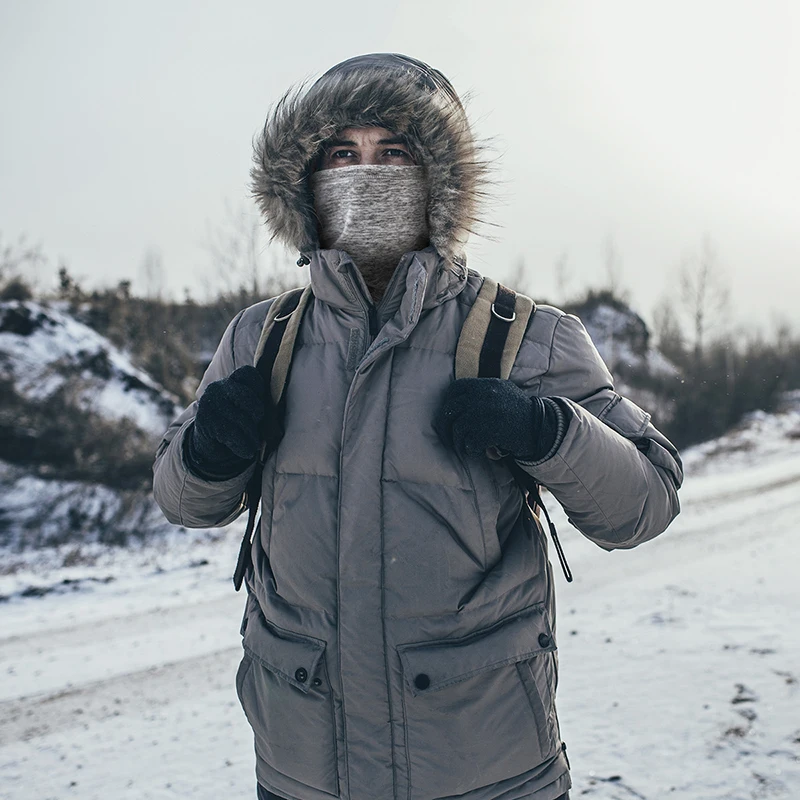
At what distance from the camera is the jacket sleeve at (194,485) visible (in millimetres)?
1662

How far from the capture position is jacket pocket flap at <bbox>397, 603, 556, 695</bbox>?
1422 mm

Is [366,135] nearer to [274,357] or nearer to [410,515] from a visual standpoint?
[274,357]

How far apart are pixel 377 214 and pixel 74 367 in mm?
9925

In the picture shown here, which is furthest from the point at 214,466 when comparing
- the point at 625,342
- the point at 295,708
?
the point at 625,342

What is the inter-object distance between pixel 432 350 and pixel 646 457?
0.53m

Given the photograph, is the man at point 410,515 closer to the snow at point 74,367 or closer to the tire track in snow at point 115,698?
the tire track in snow at point 115,698

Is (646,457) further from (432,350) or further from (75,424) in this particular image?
(75,424)

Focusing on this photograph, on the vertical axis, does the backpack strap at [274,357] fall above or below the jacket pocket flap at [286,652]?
above

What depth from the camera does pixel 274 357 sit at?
167 cm

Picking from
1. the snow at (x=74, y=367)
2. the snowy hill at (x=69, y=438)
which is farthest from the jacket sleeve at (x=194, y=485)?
the snow at (x=74, y=367)

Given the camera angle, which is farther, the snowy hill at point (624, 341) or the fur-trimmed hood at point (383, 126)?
the snowy hill at point (624, 341)

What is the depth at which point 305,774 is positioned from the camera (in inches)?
59.2

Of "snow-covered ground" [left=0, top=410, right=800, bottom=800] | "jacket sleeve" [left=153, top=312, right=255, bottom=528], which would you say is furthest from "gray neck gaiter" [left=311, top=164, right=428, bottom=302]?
"snow-covered ground" [left=0, top=410, right=800, bottom=800]

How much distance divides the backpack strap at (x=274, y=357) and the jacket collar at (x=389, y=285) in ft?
0.35
